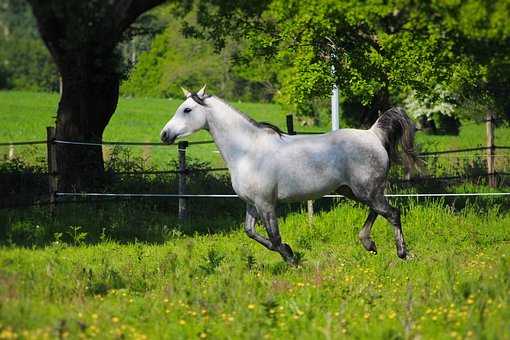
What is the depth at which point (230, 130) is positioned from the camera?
373 inches

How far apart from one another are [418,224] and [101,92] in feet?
20.5

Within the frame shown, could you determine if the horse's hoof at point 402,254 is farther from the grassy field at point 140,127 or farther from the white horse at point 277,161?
the grassy field at point 140,127

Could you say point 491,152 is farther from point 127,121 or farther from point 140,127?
point 127,121

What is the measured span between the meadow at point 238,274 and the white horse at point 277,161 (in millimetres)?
677

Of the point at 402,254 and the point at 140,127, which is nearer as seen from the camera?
the point at 402,254

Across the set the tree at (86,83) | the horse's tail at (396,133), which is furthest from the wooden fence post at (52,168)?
the horse's tail at (396,133)

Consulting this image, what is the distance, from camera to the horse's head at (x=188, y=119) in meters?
9.42

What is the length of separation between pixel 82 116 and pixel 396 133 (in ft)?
20.1

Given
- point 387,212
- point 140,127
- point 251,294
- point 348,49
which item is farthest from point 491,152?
point 140,127

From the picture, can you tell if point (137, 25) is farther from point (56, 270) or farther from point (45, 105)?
point (45, 105)

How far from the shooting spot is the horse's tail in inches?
407

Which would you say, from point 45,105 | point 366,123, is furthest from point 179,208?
point 45,105

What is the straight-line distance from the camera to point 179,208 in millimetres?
13484

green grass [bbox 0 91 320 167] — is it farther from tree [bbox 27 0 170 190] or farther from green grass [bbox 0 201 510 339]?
green grass [bbox 0 201 510 339]
